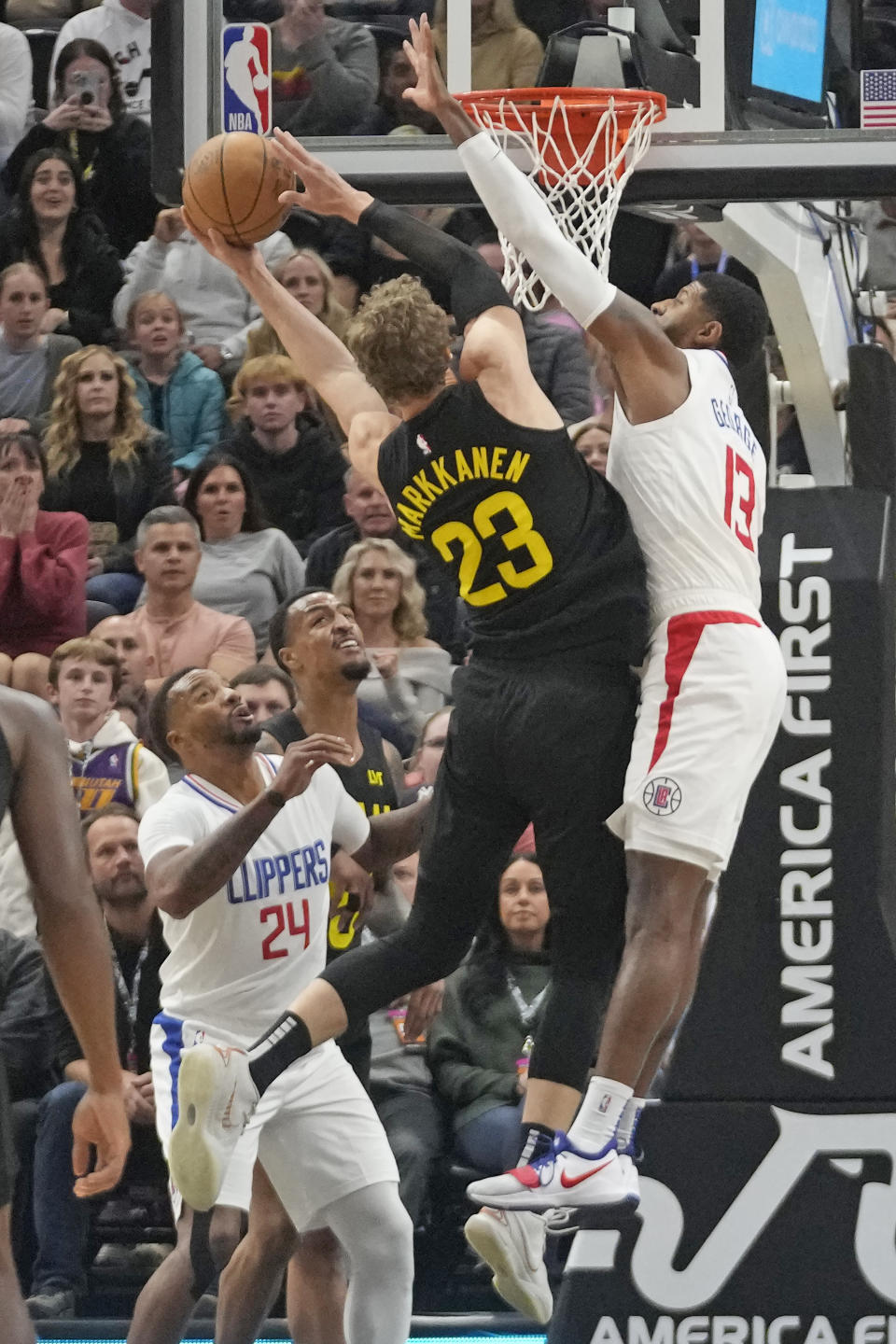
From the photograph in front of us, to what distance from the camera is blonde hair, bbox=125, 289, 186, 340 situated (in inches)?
381

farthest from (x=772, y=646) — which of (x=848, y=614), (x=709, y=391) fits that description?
(x=848, y=614)

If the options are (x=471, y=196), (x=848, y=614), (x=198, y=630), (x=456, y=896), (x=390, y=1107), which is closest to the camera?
(x=456, y=896)

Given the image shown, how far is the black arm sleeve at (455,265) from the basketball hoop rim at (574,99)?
2.83 feet

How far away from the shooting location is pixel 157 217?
33.2 ft

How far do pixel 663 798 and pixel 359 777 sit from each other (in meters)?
2.41

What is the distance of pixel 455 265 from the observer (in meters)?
4.80

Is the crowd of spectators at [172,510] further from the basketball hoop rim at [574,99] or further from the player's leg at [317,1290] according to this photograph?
the basketball hoop rim at [574,99]

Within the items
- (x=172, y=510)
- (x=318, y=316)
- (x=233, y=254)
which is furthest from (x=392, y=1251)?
(x=318, y=316)

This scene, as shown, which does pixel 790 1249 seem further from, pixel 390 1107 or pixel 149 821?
pixel 149 821

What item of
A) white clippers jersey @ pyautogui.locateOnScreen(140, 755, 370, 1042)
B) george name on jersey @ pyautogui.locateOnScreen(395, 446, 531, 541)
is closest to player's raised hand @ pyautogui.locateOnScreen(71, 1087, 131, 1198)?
george name on jersey @ pyautogui.locateOnScreen(395, 446, 531, 541)

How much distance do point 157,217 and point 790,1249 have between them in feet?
19.5

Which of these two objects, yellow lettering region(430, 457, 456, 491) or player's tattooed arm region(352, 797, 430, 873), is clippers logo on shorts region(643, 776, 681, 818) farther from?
player's tattooed arm region(352, 797, 430, 873)

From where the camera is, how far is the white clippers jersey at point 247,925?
20.8 ft

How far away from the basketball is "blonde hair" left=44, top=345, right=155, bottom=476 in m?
3.80
